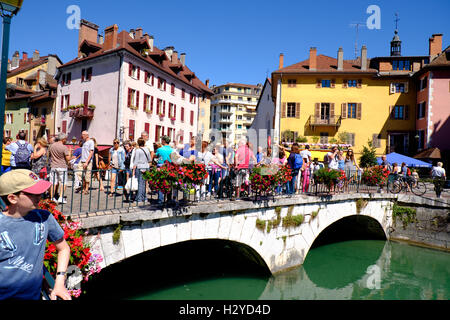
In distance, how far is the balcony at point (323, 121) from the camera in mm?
30781

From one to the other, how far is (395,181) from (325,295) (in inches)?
292

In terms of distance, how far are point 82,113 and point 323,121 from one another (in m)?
22.5

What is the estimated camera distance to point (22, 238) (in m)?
2.24

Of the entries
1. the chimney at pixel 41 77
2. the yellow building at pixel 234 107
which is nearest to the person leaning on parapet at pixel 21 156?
the chimney at pixel 41 77

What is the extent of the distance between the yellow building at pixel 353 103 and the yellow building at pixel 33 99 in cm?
2501

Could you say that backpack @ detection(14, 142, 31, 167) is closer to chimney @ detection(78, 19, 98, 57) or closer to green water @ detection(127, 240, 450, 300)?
green water @ detection(127, 240, 450, 300)

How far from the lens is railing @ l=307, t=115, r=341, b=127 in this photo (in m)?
30.8

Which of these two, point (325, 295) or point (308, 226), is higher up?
point (308, 226)

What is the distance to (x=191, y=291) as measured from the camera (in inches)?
314

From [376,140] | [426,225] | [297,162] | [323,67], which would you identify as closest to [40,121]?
[323,67]

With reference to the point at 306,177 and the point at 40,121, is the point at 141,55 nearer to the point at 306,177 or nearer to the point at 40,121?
the point at 40,121
